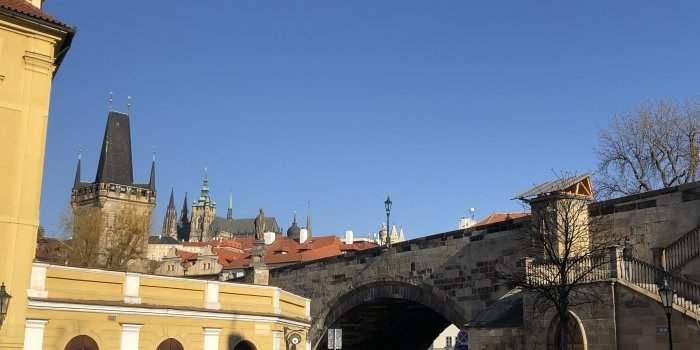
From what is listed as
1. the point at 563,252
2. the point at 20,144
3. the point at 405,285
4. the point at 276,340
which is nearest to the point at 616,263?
the point at 563,252

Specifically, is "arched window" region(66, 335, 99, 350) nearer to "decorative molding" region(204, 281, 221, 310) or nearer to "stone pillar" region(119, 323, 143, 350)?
"stone pillar" region(119, 323, 143, 350)

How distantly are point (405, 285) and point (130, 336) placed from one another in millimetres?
15940

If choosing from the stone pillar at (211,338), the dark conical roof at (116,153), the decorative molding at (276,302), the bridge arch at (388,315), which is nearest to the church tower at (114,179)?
the dark conical roof at (116,153)

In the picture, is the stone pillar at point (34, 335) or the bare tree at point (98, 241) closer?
the stone pillar at point (34, 335)

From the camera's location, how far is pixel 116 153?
116 metres

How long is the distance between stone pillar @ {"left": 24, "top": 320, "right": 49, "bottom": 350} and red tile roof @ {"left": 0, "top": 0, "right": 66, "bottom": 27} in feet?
26.3

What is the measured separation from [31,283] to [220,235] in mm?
174103

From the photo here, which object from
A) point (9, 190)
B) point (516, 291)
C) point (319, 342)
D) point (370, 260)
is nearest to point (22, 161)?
point (9, 190)

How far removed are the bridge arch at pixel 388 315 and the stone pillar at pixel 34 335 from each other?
1639cm

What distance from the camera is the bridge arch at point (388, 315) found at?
112ft

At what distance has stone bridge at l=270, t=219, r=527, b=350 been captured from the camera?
1213 inches

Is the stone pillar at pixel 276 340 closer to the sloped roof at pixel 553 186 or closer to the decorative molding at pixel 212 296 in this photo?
the decorative molding at pixel 212 296

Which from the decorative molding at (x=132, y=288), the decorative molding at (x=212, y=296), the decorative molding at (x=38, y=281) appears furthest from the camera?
the decorative molding at (x=212, y=296)

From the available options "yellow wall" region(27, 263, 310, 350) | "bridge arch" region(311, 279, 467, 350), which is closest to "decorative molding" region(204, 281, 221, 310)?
"yellow wall" region(27, 263, 310, 350)
